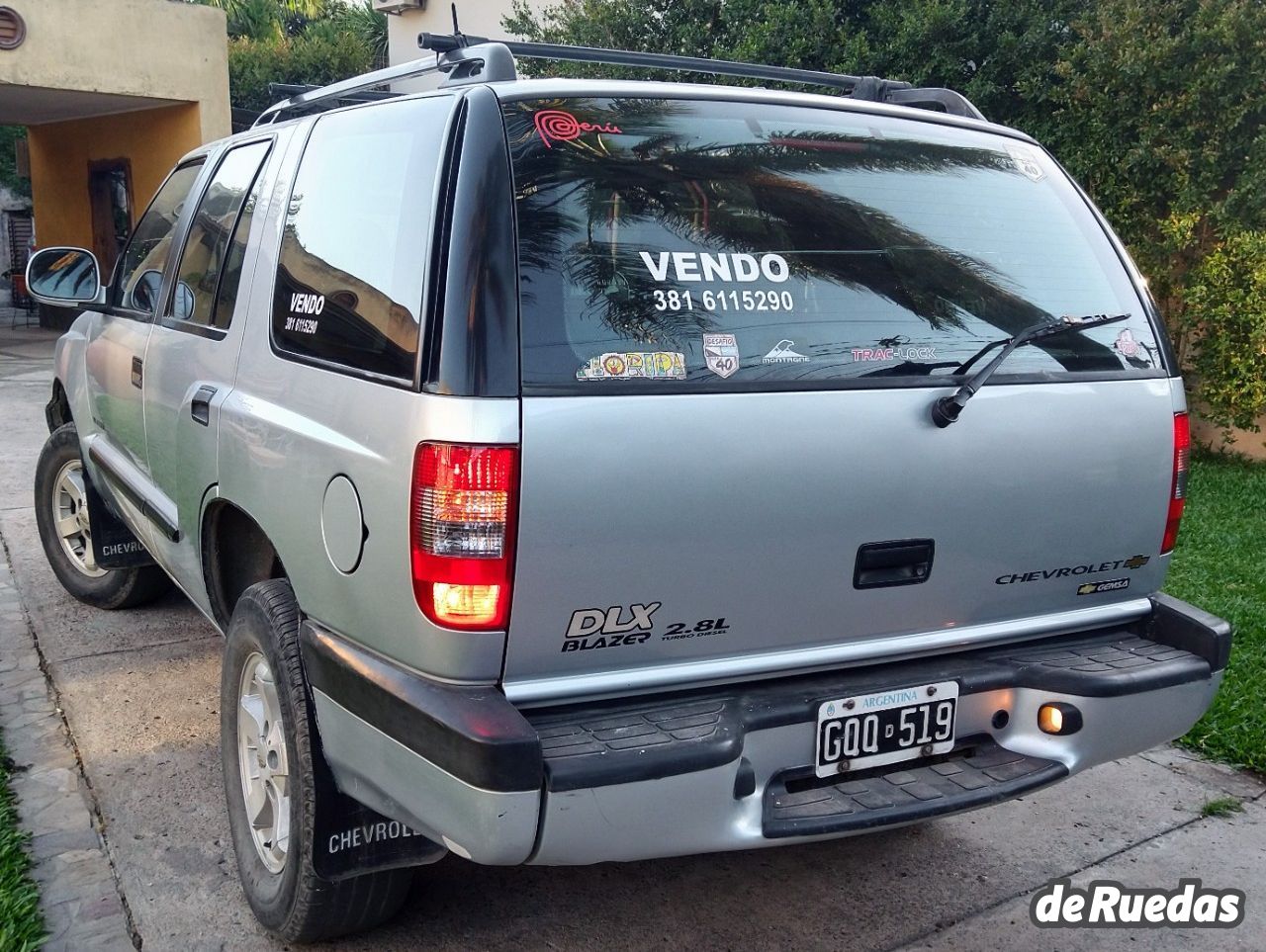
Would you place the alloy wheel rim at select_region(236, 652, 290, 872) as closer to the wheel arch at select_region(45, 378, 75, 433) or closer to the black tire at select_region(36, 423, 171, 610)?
the black tire at select_region(36, 423, 171, 610)

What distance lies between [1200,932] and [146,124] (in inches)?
647

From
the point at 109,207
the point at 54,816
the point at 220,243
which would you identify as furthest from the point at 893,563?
the point at 109,207

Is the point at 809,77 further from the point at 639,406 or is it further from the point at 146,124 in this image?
the point at 146,124

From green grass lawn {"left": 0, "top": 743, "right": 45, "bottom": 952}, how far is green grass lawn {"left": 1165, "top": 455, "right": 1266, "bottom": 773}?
12.1ft

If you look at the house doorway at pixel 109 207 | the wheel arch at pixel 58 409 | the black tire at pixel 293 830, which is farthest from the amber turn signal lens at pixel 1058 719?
the house doorway at pixel 109 207

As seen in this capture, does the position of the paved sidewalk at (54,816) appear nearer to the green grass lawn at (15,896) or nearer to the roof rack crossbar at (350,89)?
the green grass lawn at (15,896)

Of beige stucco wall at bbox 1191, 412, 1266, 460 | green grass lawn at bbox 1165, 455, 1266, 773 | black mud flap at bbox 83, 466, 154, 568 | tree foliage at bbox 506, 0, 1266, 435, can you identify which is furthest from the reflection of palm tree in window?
beige stucco wall at bbox 1191, 412, 1266, 460

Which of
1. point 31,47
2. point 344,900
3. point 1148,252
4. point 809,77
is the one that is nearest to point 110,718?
point 344,900

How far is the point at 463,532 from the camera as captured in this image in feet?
7.25

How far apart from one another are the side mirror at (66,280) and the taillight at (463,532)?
9.84 feet

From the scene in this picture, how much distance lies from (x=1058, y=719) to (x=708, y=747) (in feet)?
3.07

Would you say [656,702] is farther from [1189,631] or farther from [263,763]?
[1189,631]

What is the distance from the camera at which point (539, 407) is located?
2230 millimetres

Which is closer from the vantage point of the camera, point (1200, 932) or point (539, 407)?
point (539, 407)
